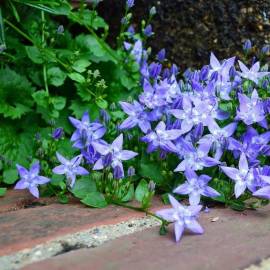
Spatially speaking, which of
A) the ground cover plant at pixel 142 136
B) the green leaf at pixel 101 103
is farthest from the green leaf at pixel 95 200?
the green leaf at pixel 101 103

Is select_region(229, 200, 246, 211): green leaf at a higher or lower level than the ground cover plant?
lower

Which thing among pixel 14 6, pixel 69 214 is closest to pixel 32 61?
pixel 14 6

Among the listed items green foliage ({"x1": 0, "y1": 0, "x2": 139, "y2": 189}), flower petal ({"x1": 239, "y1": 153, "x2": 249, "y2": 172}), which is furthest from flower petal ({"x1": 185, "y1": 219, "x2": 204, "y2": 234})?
green foliage ({"x1": 0, "y1": 0, "x2": 139, "y2": 189})

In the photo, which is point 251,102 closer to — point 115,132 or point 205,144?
point 205,144

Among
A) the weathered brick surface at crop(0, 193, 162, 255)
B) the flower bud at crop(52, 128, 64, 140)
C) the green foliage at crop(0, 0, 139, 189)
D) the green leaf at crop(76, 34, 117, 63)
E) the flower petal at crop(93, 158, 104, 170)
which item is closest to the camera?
the weathered brick surface at crop(0, 193, 162, 255)

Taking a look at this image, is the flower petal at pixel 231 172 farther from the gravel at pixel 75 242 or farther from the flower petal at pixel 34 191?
the flower petal at pixel 34 191

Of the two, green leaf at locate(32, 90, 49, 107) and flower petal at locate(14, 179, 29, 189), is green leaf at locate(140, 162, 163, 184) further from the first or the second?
green leaf at locate(32, 90, 49, 107)

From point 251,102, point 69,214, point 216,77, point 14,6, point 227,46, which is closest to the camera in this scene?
point 69,214
